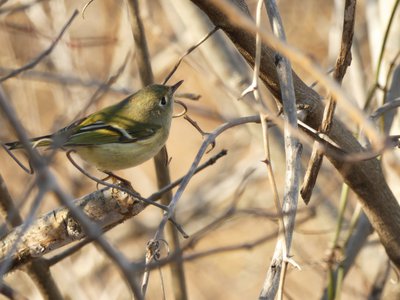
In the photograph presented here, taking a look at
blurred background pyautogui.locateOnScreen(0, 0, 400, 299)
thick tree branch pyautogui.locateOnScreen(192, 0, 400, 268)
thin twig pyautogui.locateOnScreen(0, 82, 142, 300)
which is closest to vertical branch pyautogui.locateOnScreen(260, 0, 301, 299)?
thick tree branch pyautogui.locateOnScreen(192, 0, 400, 268)

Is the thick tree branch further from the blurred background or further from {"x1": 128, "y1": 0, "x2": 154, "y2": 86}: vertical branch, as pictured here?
{"x1": 128, "y1": 0, "x2": 154, "y2": 86}: vertical branch

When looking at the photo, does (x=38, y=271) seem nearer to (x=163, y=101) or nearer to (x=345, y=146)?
(x=163, y=101)

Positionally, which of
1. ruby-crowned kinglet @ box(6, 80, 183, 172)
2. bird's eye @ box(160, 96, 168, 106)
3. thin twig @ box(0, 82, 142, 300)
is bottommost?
thin twig @ box(0, 82, 142, 300)

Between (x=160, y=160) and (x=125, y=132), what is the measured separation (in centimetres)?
23

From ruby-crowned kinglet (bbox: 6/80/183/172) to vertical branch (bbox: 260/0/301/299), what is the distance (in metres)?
0.98

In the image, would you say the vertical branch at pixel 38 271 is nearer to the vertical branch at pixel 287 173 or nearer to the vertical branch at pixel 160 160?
the vertical branch at pixel 160 160

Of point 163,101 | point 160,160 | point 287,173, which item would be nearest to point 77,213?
point 287,173

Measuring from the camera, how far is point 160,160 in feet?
9.13

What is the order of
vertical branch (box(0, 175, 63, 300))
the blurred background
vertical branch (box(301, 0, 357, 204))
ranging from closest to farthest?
vertical branch (box(301, 0, 357, 204)) < vertical branch (box(0, 175, 63, 300)) < the blurred background

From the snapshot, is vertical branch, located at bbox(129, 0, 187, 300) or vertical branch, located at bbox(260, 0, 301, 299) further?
vertical branch, located at bbox(129, 0, 187, 300)

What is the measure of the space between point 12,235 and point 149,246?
0.83m

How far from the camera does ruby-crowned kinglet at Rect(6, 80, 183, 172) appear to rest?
8.91ft

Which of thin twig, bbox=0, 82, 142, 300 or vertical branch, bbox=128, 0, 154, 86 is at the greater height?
vertical branch, bbox=128, 0, 154, 86

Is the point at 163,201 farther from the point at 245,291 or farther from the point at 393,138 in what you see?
the point at 245,291
